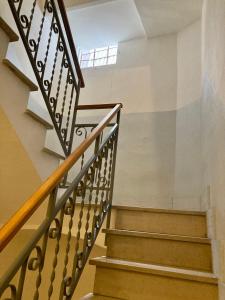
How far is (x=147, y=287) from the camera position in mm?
1673

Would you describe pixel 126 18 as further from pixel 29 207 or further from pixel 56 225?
pixel 29 207

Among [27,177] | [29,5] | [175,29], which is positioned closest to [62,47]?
[27,177]

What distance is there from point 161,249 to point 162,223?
0.90 ft

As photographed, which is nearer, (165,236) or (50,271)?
(165,236)

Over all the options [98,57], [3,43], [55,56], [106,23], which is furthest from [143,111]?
[3,43]

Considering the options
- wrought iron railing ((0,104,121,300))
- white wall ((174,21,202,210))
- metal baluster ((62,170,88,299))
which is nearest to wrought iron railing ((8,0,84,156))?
wrought iron railing ((0,104,121,300))

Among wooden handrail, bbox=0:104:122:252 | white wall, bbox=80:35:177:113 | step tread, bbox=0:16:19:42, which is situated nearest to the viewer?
wooden handrail, bbox=0:104:122:252

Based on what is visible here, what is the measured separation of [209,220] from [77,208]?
1209 mm

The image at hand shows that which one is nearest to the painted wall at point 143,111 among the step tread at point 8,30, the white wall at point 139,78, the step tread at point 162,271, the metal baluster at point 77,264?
the white wall at point 139,78

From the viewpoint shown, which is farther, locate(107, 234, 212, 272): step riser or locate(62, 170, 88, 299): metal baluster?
locate(107, 234, 212, 272): step riser

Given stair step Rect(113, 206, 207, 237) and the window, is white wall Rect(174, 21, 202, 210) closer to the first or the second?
stair step Rect(113, 206, 207, 237)

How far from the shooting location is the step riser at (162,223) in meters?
2.11

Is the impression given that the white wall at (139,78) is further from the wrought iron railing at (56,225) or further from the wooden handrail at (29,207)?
the wooden handrail at (29,207)

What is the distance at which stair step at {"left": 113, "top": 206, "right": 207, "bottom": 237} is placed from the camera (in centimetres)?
211
